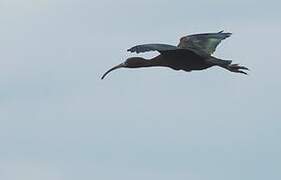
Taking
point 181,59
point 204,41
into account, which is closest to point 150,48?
point 181,59

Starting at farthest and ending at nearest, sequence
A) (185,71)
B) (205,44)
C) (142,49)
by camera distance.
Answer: (205,44)
(185,71)
(142,49)

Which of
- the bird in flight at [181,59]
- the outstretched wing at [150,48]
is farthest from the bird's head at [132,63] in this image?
the outstretched wing at [150,48]

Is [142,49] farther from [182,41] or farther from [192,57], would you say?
[182,41]

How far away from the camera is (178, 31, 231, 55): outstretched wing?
5186cm

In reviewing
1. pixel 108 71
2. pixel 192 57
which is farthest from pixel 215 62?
pixel 108 71

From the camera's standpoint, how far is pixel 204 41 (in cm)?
5309

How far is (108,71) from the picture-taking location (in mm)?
50188

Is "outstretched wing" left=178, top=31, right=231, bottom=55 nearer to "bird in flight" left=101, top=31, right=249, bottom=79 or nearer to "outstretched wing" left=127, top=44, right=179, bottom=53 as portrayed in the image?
"bird in flight" left=101, top=31, right=249, bottom=79

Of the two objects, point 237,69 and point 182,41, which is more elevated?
point 182,41

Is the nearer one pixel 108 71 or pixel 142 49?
pixel 142 49

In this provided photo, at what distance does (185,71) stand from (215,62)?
1.01m

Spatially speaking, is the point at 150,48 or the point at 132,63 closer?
the point at 150,48

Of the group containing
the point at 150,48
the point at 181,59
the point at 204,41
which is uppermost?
the point at 204,41

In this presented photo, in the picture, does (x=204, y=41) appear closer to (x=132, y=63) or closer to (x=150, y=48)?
(x=132, y=63)
